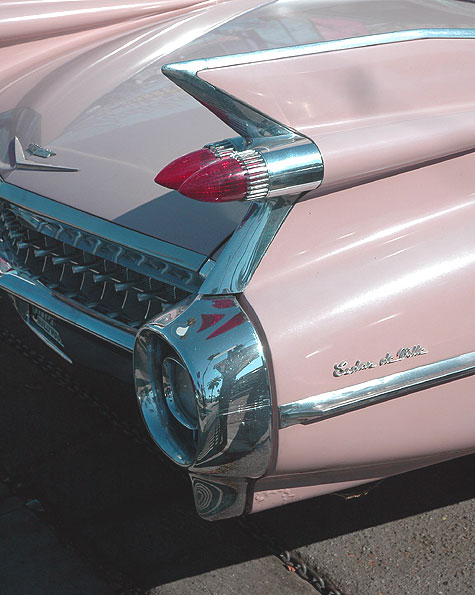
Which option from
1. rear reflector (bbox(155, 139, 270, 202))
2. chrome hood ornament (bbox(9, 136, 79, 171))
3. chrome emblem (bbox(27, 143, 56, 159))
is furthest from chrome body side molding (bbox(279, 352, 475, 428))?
chrome emblem (bbox(27, 143, 56, 159))

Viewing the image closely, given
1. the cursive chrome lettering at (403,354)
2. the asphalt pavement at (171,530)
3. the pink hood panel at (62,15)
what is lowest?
the asphalt pavement at (171,530)

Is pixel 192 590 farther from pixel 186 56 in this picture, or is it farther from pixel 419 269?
pixel 186 56

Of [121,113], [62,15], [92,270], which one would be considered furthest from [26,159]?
[62,15]

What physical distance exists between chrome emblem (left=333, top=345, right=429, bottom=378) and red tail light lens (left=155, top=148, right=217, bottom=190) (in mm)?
504

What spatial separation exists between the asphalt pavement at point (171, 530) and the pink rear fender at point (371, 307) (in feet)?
1.73

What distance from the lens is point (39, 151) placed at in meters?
2.57

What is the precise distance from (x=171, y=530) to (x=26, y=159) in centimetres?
125

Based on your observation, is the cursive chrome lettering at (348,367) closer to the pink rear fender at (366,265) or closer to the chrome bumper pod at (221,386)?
the pink rear fender at (366,265)

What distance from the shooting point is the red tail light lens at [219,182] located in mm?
1562

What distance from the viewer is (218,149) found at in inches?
65.1

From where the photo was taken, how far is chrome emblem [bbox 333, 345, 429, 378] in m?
1.62

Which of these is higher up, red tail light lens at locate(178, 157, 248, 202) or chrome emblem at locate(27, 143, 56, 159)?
red tail light lens at locate(178, 157, 248, 202)

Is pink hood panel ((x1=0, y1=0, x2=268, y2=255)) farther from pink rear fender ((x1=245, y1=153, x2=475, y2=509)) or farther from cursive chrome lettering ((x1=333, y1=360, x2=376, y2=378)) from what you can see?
cursive chrome lettering ((x1=333, y1=360, x2=376, y2=378))

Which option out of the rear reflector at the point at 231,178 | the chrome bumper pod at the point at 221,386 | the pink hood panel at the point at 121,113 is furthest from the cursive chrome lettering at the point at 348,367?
the pink hood panel at the point at 121,113
